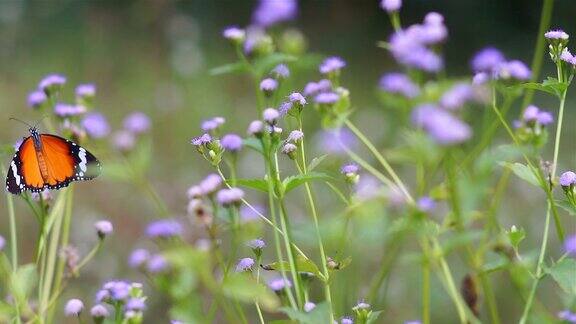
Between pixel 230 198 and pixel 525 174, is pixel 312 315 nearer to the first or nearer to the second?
pixel 230 198

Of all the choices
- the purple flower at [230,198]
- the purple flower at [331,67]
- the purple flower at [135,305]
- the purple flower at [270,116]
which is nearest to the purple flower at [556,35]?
the purple flower at [331,67]

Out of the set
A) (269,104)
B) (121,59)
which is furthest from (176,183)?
(269,104)

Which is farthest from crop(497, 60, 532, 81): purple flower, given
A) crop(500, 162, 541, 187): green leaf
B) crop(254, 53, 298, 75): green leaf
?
crop(254, 53, 298, 75): green leaf

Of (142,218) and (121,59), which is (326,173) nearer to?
(142,218)

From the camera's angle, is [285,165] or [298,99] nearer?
[298,99]

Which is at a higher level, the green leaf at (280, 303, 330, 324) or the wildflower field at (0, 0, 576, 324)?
the wildflower field at (0, 0, 576, 324)

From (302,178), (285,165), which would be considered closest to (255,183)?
(302,178)

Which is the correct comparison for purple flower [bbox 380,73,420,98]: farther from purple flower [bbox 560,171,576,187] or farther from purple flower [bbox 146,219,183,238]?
purple flower [bbox 560,171,576,187]

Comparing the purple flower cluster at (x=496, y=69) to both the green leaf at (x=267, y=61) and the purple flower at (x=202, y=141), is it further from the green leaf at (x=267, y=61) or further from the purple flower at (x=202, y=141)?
the purple flower at (x=202, y=141)
